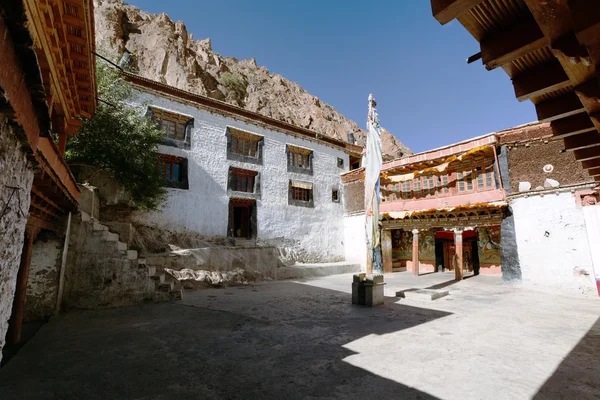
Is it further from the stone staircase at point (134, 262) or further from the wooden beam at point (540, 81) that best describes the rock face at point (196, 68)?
the wooden beam at point (540, 81)

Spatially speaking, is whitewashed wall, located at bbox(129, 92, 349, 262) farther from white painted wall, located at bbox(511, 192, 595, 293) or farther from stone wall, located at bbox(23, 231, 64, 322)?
white painted wall, located at bbox(511, 192, 595, 293)

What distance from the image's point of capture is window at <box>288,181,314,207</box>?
1848 cm

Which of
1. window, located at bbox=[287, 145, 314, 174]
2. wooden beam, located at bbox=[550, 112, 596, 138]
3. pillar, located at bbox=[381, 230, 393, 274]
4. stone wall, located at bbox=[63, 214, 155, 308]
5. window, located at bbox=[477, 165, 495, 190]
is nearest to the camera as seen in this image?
wooden beam, located at bbox=[550, 112, 596, 138]

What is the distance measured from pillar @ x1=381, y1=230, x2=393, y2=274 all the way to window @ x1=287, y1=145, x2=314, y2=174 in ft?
21.2

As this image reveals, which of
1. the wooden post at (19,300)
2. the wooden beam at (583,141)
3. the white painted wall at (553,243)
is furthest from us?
the white painted wall at (553,243)

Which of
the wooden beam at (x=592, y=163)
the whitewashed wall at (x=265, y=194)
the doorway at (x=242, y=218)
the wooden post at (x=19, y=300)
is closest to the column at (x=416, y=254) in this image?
the whitewashed wall at (x=265, y=194)

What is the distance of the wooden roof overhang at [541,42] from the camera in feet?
5.24

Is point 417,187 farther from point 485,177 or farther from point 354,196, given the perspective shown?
point 354,196

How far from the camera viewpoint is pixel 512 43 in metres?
2.02

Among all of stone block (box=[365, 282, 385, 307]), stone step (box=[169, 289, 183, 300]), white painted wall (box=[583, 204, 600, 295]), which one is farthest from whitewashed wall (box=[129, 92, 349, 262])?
white painted wall (box=[583, 204, 600, 295])

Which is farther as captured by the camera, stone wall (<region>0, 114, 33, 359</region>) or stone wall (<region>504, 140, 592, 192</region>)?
stone wall (<region>504, 140, 592, 192</region>)

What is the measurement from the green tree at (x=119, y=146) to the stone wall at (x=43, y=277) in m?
5.46

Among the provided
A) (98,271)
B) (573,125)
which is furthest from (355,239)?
(573,125)

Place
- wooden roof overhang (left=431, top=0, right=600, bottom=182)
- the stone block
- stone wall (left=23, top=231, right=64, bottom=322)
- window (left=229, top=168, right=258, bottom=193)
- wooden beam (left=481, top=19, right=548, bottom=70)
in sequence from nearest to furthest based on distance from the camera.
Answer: wooden roof overhang (left=431, top=0, right=600, bottom=182), wooden beam (left=481, top=19, right=548, bottom=70), stone wall (left=23, top=231, right=64, bottom=322), the stone block, window (left=229, top=168, right=258, bottom=193)
